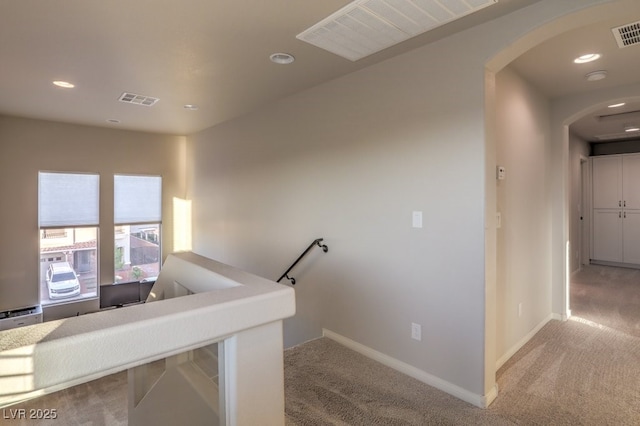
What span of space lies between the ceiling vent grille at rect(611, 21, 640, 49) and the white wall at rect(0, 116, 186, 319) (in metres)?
6.15

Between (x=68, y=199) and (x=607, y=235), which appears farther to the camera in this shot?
(x=607, y=235)

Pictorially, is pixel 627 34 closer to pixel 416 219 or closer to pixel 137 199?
pixel 416 219

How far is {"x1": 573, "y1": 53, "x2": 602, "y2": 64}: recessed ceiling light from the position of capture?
2791 millimetres

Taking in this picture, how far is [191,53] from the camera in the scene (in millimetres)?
2711

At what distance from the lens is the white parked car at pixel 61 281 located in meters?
5.12

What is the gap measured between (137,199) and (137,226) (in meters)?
0.46

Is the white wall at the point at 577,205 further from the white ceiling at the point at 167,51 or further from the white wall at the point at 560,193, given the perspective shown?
the white ceiling at the point at 167,51

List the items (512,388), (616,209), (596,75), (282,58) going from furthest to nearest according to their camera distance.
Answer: (616,209) < (596,75) < (282,58) < (512,388)

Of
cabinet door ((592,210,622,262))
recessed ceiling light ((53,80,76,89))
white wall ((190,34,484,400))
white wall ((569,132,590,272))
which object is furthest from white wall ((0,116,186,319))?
cabinet door ((592,210,622,262))

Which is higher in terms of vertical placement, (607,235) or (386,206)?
(386,206)

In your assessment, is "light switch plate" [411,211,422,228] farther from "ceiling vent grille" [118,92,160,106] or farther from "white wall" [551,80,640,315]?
"ceiling vent grille" [118,92,160,106]

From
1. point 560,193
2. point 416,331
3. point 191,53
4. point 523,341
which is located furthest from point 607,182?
point 191,53

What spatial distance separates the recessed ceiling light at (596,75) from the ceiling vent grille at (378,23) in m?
1.97

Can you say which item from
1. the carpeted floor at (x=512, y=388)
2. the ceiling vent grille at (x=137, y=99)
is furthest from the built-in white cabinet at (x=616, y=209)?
the ceiling vent grille at (x=137, y=99)
